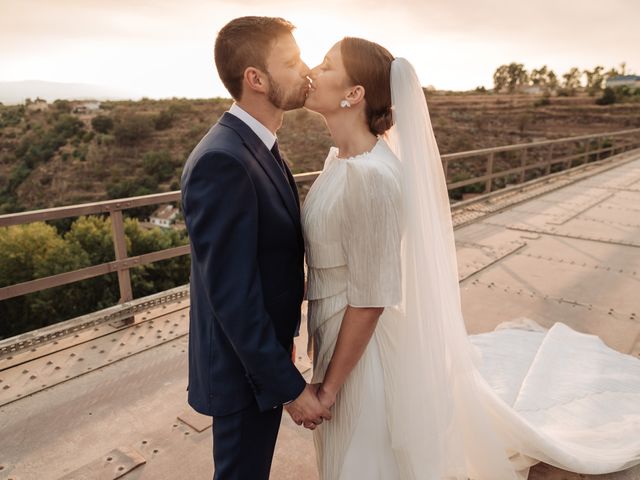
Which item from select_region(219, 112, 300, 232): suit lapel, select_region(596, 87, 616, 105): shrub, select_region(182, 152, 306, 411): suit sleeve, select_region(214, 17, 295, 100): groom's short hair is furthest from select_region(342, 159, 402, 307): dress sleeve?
select_region(596, 87, 616, 105): shrub

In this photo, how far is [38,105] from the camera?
8481 cm

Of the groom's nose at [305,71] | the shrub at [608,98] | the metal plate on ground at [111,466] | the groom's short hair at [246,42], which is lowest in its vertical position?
the metal plate on ground at [111,466]

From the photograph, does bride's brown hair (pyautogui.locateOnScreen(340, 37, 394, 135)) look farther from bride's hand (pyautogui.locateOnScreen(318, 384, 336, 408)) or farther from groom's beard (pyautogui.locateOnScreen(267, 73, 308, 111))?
bride's hand (pyautogui.locateOnScreen(318, 384, 336, 408))

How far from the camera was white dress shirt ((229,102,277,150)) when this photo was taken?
1449 mm

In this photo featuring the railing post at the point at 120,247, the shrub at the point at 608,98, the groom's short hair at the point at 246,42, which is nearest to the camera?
the groom's short hair at the point at 246,42

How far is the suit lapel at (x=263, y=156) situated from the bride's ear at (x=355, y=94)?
365mm

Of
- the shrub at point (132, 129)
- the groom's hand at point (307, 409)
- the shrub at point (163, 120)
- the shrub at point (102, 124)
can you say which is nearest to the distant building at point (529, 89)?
the shrub at point (163, 120)

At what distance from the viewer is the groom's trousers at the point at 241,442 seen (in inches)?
57.7

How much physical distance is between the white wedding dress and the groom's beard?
0.83 feet

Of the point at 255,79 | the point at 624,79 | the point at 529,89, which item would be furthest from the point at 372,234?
the point at 624,79

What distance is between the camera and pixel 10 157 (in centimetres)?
6862

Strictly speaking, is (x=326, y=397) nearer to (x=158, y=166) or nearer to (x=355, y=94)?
(x=355, y=94)

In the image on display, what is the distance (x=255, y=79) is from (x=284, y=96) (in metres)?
0.11

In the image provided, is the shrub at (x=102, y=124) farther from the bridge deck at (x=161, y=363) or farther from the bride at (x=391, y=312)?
the bride at (x=391, y=312)
